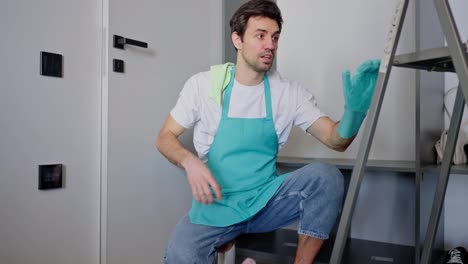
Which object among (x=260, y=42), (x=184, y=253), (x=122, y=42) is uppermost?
(x=122, y=42)

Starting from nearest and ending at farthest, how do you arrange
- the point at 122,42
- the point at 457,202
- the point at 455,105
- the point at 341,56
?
the point at 455,105 < the point at 457,202 < the point at 122,42 < the point at 341,56

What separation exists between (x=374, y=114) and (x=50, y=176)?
1.16 meters

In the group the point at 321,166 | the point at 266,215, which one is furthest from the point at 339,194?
the point at 266,215

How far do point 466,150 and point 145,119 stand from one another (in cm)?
129

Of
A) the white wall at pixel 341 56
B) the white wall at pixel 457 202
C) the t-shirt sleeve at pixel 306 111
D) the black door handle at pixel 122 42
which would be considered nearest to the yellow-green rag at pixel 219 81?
the t-shirt sleeve at pixel 306 111

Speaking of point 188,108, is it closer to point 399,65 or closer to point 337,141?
point 337,141

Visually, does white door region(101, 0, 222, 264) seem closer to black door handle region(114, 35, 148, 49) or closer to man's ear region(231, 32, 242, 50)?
black door handle region(114, 35, 148, 49)

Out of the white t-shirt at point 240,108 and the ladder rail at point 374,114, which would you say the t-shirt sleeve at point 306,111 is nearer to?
the white t-shirt at point 240,108

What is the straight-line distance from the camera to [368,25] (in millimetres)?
1669

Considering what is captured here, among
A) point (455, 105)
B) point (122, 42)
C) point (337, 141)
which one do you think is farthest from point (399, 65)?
point (122, 42)

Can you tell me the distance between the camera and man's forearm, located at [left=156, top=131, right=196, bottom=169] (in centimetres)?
107

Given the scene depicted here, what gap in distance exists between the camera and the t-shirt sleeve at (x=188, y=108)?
1262 millimetres

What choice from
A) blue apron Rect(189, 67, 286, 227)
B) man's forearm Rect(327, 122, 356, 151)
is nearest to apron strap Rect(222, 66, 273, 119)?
blue apron Rect(189, 67, 286, 227)

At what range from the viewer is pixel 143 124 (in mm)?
1738
